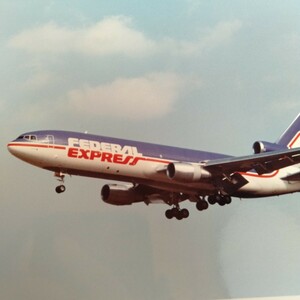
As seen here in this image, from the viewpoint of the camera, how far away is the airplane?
20.1 m

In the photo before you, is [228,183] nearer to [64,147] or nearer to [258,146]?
[258,146]

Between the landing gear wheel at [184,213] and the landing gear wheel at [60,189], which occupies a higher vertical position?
the landing gear wheel at [184,213]

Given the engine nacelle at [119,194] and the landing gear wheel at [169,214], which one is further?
the landing gear wheel at [169,214]

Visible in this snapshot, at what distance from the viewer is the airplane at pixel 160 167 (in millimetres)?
20078

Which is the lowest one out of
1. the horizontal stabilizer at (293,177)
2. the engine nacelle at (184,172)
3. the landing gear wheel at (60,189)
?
the landing gear wheel at (60,189)

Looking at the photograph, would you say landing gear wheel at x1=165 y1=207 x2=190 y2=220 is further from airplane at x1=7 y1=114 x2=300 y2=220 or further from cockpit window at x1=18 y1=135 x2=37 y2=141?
cockpit window at x1=18 y1=135 x2=37 y2=141

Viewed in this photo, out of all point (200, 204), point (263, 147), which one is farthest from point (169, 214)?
point (263, 147)

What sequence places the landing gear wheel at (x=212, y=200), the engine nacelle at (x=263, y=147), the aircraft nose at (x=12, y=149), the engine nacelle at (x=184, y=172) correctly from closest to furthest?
the aircraft nose at (x=12, y=149) → the engine nacelle at (x=184, y=172) → the engine nacelle at (x=263, y=147) → the landing gear wheel at (x=212, y=200)

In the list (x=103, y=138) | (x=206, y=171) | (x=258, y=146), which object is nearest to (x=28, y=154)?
(x=103, y=138)

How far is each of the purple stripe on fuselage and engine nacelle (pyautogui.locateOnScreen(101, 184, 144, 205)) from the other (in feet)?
8.31

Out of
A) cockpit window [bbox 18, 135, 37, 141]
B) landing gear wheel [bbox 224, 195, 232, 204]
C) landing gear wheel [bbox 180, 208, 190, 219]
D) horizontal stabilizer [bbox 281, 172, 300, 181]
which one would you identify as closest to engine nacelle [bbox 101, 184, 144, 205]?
landing gear wheel [bbox 180, 208, 190, 219]

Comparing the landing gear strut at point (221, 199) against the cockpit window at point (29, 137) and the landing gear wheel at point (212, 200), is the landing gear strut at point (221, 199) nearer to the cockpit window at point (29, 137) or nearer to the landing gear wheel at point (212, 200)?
the landing gear wheel at point (212, 200)

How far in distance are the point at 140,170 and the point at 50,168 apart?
102 inches

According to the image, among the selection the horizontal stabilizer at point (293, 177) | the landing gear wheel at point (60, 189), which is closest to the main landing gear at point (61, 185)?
the landing gear wheel at point (60, 189)
